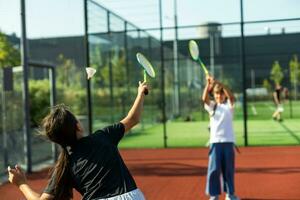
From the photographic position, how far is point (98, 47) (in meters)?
17.9

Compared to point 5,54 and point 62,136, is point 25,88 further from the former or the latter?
point 62,136

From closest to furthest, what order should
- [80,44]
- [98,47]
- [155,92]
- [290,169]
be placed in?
[290,169], [98,47], [155,92], [80,44]

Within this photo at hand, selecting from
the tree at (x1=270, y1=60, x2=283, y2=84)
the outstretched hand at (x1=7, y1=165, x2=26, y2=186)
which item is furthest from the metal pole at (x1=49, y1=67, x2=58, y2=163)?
the tree at (x1=270, y1=60, x2=283, y2=84)

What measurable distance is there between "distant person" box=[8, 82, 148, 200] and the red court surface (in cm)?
533

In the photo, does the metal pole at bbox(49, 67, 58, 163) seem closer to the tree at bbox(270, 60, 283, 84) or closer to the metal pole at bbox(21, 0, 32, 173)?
the metal pole at bbox(21, 0, 32, 173)

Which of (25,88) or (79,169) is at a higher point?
(25,88)

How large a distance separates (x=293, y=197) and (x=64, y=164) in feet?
18.3

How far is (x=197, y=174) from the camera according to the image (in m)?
10.7

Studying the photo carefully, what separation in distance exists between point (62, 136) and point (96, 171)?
0.84 feet

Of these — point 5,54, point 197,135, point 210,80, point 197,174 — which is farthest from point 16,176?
point 197,135

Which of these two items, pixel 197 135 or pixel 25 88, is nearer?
pixel 25 88

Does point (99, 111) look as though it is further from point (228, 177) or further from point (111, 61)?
point (228, 177)

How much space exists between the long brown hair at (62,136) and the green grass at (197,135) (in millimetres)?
13131

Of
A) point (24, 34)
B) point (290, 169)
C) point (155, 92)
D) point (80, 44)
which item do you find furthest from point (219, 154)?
point (80, 44)
